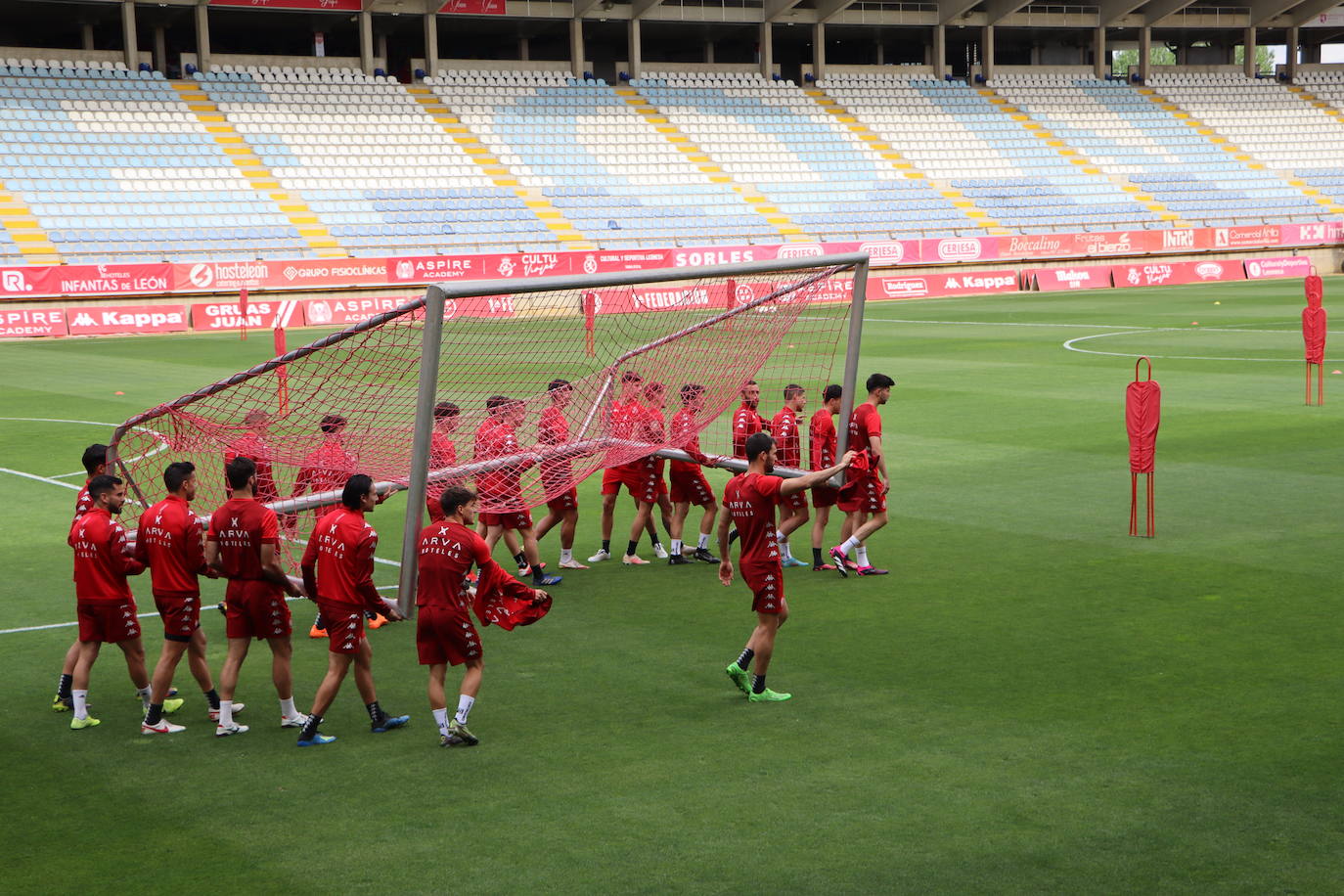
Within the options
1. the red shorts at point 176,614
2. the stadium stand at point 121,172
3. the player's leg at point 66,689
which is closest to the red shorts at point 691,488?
the red shorts at point 176,614

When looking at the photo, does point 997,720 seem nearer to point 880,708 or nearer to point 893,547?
point 880,708

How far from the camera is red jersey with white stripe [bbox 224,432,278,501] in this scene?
11.1 meters

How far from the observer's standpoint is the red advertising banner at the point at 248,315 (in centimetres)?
4041

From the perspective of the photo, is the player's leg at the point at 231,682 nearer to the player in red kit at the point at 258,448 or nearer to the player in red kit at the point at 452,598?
the player in red kit at the point at 452,598

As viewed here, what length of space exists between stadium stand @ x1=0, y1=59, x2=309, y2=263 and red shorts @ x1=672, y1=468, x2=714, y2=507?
3271 cm

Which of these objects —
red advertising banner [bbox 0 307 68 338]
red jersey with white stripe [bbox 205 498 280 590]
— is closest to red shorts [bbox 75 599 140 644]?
red jersey with white stripe [bbox 205 498 280 590]

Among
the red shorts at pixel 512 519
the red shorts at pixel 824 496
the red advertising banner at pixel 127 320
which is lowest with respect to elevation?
the red shorts at pixel 512 519

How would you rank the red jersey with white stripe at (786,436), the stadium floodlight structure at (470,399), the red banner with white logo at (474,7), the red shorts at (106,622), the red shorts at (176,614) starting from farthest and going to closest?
the red banner with white logo at (474,7)
the red jersey with white stripe at (786,436)
the stadium floodlight structure at (470,399)
the red shorts at (106,622)
the red shorts at (176,614)

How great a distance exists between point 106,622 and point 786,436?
6.35 meters

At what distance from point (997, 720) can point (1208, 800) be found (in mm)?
1569

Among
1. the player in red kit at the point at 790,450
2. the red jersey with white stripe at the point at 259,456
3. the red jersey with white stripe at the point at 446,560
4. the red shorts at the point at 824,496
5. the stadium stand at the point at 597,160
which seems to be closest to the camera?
the red jersey with white stripe at the point at 446,560

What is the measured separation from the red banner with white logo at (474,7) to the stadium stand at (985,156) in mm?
15133

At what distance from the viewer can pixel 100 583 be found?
9.19 m

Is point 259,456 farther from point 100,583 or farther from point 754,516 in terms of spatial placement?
point 754,516
